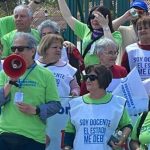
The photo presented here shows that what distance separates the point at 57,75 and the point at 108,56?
0.63 metres

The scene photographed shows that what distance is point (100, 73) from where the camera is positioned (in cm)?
596

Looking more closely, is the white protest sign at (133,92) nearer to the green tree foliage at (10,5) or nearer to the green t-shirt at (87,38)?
the green t-shirt at (87,38)

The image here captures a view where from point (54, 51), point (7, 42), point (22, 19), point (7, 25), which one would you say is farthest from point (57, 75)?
point (7, 25)

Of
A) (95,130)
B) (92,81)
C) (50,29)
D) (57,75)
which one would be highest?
(50,29)

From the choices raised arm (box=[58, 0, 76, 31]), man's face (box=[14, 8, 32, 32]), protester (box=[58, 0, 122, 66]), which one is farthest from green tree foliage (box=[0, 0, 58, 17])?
protester (box=[58, 0, 122, 66])

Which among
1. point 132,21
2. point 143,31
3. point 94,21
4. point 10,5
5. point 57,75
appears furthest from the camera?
point 10,5

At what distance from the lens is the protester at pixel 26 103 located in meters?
5.85

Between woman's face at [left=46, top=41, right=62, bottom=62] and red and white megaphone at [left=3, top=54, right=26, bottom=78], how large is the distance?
988 millimetres

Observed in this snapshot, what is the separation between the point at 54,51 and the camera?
6.77 m

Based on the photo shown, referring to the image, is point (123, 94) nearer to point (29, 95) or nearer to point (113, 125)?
point (113, 125)

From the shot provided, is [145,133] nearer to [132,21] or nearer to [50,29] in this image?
[50,29]

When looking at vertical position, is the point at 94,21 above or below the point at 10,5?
above

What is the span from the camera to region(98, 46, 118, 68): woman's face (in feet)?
21.9

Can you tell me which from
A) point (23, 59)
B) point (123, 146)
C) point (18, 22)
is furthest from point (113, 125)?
point (18, 22)
